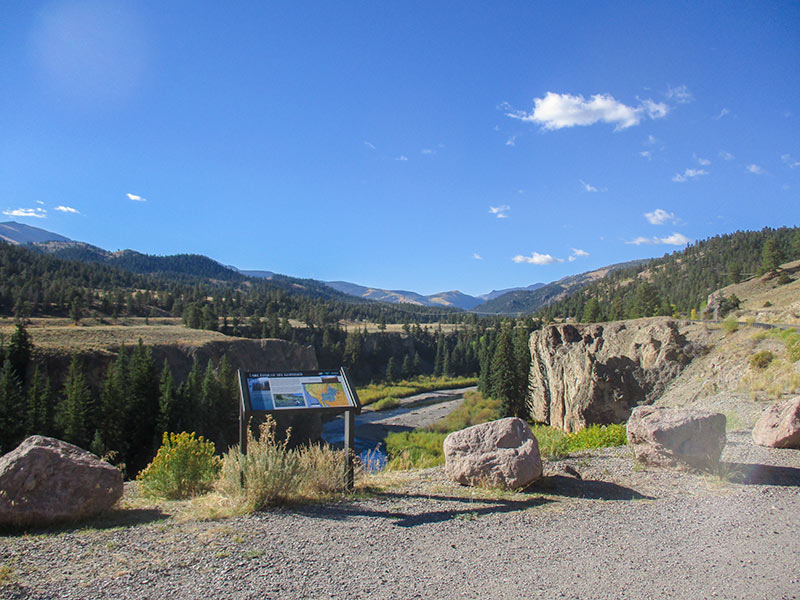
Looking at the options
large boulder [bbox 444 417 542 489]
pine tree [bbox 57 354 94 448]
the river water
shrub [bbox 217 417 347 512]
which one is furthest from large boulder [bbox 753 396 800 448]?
the river water

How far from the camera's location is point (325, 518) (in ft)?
21.1

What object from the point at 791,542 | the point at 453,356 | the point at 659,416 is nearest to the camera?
the point at 791,542

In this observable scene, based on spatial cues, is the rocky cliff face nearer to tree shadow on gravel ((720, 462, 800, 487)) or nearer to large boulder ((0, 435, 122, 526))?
tree shadow on gravel ((720, 462, 800, 487))

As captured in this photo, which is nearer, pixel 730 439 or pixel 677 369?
pixel 730 439

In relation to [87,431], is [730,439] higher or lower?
higher

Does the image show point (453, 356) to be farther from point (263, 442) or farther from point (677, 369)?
point (263, 442)

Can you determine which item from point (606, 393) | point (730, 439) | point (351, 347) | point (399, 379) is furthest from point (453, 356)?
point (730, 439)

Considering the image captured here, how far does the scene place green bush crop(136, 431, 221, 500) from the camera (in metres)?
8.31

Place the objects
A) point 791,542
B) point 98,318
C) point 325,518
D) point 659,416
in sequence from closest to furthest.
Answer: point 791,542, point 325,518, point 659,416, point 98,318

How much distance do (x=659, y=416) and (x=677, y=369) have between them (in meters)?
22.6

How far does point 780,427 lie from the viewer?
9.52 m

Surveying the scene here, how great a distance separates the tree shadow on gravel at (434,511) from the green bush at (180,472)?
271 cm

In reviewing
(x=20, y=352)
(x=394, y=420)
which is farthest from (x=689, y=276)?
(x=20, y=352)

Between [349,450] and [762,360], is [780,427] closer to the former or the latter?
[349,450]
